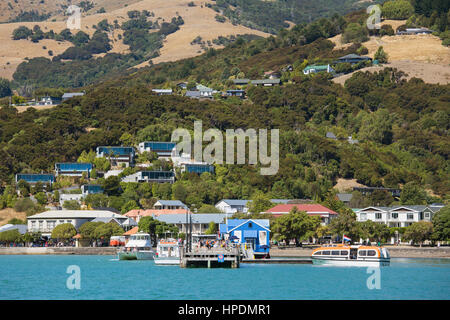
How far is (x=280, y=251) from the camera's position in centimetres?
8875

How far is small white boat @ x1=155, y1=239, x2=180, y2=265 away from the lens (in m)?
74.5

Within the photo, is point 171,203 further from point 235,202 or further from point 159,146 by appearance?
point 159,146

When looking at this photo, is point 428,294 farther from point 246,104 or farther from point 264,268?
point 246,104

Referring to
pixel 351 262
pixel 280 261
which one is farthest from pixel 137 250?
pixel 351 262

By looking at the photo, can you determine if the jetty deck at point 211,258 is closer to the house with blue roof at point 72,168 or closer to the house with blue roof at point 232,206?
the house with blue roof at point 232,206

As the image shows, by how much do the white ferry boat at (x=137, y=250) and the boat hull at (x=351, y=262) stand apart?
2108 centimetres

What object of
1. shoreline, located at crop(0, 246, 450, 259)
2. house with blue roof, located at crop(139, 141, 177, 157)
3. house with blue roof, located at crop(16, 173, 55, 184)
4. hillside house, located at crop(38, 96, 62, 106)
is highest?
hillside house, located at crop(38, 96, 62, 106)

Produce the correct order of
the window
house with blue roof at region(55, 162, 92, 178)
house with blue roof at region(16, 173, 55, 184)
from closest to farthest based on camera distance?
the window, house with blue roof at region(16, 173, 55, 184), house with blue roof at region(55, 162, 92, 178)

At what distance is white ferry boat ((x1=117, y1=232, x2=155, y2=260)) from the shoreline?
30.8ft

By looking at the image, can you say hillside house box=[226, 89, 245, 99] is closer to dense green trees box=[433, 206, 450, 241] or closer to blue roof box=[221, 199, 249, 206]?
blue roof box=[221, 199, 249, 206]

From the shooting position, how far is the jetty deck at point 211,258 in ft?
217

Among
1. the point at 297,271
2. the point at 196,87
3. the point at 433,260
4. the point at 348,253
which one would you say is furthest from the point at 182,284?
the point at 196,87

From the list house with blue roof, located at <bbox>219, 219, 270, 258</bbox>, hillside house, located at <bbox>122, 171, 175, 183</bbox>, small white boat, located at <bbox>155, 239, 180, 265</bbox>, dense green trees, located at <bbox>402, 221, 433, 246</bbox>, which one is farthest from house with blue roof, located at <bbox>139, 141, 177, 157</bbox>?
small white boat, located at <bbox>155, 239, 180, 265</bbox>
